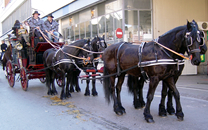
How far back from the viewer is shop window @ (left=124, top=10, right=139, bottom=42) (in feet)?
45.0

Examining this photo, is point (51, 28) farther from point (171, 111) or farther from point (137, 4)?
point (137, 4)

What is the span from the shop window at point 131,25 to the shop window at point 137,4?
345mm

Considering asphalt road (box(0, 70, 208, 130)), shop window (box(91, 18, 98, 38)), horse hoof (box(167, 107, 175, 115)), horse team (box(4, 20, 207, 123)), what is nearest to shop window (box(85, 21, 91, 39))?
shop window (box(91, 18, 98, 38))

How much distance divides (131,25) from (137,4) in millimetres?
1505

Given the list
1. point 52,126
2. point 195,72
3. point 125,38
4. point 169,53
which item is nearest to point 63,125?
point 52,126

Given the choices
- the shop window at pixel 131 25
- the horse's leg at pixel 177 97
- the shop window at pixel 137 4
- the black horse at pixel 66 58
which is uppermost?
the shop window at pixel 137 4

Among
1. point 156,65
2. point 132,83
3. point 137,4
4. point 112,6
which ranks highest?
point 112,6

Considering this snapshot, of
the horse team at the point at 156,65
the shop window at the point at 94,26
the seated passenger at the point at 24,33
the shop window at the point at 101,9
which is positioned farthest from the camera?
the shop window at the point at 94,26

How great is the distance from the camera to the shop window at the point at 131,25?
1371 centimetres

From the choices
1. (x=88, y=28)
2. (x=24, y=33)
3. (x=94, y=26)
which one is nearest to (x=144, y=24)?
(x=94, y=26)

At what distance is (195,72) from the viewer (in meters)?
13.0

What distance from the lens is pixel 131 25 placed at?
13.8m

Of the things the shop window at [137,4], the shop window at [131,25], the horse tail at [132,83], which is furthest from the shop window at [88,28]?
the horse tail at [132,83]

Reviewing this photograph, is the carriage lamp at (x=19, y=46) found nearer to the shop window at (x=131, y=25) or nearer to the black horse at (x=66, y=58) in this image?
the black horse at (x=66, y=58)
